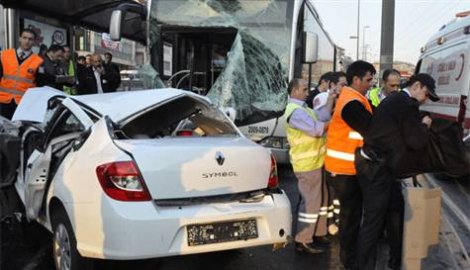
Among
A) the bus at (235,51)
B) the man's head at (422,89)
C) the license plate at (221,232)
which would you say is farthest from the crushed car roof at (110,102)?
the bus at (235,51)

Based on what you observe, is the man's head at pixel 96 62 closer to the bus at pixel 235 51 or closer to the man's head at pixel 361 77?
the bus at pixel 235 51

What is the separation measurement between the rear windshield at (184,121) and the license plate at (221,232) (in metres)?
1.04

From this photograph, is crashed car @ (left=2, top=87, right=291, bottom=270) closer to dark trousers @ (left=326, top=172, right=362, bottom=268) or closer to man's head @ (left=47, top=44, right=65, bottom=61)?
dark trousers @ (left=326, top=172, right=362, bottom=268)

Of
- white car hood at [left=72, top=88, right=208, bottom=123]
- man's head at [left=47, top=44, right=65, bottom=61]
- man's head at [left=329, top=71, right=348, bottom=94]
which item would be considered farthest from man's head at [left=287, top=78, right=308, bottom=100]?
man's head at [left=47, top=44, right=65, bottom=61]

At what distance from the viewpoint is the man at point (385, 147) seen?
4.12 meters

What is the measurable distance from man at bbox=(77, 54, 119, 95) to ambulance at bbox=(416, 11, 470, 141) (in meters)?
6.00

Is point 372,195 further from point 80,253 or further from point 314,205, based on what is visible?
point 80,253

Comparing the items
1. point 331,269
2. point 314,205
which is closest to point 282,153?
point 314,205

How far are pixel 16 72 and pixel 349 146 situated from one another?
207 inches

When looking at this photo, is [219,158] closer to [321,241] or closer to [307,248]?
[307,248]

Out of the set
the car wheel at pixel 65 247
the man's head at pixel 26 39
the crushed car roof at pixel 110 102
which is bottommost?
the car wheel at pixel 65 247

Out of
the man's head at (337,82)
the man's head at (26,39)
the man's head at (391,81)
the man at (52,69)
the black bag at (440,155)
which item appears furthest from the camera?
the man at (52,69)

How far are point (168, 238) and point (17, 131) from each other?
7.88ft

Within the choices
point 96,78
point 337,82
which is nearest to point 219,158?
point 337,82
